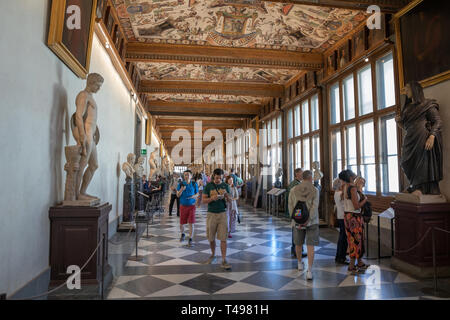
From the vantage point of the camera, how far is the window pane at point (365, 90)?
25.4 ft

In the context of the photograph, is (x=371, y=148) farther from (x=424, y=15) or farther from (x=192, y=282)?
(x=192, y=282)

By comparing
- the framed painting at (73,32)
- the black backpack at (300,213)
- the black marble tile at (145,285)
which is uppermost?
the framed painting at (73,32)

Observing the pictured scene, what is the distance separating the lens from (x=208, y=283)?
4312mm

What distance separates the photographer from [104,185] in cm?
718

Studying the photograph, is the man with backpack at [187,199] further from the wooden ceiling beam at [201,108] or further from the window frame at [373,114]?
the wooden ceiling beam at [201,108]

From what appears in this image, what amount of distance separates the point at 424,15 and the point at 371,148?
10.7ft

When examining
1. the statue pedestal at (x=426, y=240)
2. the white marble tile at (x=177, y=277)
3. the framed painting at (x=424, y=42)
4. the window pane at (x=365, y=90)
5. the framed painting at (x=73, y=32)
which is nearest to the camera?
the framed painting at (x=73, y=32)

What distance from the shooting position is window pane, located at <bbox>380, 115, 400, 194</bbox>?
6773mm

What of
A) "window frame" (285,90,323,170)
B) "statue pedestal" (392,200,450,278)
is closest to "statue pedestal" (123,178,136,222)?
"window frame" (285,90,323,170)

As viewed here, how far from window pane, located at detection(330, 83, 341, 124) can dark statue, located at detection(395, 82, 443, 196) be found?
14.2 ft

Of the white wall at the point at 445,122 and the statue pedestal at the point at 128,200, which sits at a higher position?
the white wall at the point at 445,122

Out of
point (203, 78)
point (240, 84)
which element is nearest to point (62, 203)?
point (203, 78)

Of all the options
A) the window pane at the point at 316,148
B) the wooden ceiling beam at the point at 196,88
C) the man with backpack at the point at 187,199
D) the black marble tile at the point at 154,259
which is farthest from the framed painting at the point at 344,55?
the black marble tile at the point at 154,259

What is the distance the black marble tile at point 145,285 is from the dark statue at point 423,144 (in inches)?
167
